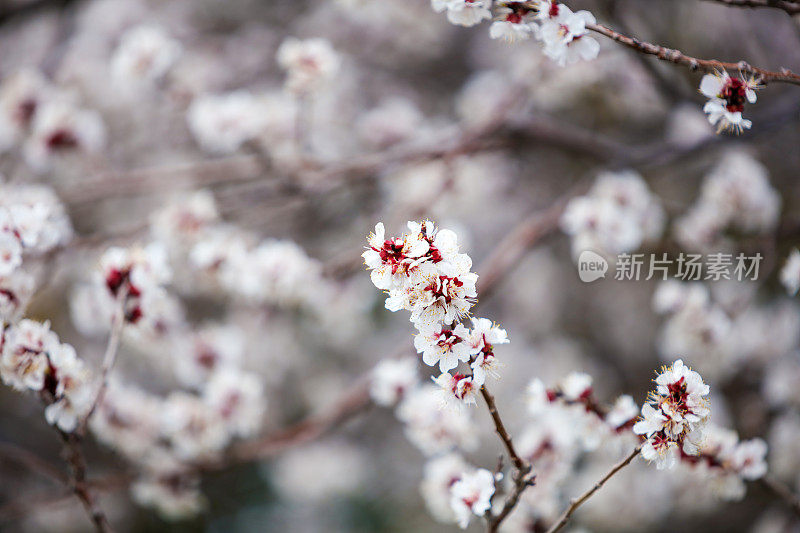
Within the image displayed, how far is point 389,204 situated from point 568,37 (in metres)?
1.88

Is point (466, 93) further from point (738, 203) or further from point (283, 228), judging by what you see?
point (738, 203)

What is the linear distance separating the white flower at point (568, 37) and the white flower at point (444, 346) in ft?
1.94

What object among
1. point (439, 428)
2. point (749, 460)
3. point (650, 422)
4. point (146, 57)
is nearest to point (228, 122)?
point (146, 57)

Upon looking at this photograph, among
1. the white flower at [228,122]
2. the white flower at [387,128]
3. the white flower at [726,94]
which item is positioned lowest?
the white flower at [726,94]

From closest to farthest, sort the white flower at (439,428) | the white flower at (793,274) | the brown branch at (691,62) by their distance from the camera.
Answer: the brown branch at (691,62), the white flower at (793,274), the white flower at (439,428)

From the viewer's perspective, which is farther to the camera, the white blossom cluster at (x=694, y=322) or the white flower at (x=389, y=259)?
the white blossom cluster at (x=694, y=322)

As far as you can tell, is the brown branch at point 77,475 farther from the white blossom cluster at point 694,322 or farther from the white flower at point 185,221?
the white blossom cluster at point 694,322

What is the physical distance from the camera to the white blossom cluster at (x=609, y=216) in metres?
2.08

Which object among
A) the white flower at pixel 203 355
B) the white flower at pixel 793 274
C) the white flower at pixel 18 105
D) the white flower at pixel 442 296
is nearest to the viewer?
the white flower at pixel 442 296

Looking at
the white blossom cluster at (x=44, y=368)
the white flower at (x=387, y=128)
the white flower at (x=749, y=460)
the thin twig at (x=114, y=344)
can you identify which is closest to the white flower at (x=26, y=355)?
the white blossom cluster at (x=44, y=368)

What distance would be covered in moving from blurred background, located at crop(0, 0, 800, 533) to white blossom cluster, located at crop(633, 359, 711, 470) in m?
0.52

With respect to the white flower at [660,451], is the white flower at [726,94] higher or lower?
higher

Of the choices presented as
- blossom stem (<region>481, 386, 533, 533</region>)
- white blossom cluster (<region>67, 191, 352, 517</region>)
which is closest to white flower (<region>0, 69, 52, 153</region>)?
white blossom cluster (<region>67, 191, 352, 517</region>)

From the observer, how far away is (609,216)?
208 cm
